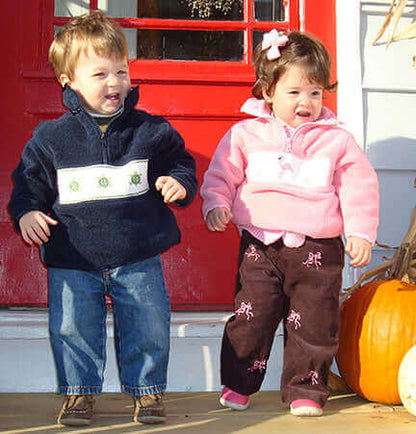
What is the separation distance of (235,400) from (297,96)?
3.54 ft

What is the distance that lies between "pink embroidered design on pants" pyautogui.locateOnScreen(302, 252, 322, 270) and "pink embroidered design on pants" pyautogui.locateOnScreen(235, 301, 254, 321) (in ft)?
0.79

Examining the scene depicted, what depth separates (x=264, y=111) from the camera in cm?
244

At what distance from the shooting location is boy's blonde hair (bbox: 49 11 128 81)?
2.22m

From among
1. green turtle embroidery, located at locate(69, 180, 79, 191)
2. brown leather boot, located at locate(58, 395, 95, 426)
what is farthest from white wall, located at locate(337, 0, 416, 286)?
brown leather boot, located at locate(58, 395, 95, 426)

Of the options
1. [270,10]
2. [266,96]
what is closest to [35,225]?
[266,96]

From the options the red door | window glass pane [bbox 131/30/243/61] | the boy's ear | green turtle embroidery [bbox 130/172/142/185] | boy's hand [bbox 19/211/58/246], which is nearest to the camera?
boy's hand [bbox 19/211/58/246]

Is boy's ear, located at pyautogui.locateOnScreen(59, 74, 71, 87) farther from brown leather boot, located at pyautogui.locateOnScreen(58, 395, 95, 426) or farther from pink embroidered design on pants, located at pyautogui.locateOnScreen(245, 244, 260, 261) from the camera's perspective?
brown leather boot, located at pyautogui.locateOnScreen(58, 395, 95, 426)

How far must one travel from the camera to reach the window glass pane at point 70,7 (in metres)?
2.95

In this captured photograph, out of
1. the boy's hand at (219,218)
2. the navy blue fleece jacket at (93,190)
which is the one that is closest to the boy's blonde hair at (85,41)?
the navy blue fleece jacket at (93,190)

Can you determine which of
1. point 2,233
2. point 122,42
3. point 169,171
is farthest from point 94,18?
point 2,233

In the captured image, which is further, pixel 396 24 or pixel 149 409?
pixel 396 24

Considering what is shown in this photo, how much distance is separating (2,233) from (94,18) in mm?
1002

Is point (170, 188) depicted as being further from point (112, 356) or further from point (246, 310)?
point (112, 356)

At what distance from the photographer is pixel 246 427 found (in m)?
2.08
